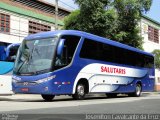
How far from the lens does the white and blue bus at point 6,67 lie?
22.0 metres

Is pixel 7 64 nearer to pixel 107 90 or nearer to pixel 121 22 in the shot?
pixel 107 90

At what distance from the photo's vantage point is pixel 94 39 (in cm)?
2200

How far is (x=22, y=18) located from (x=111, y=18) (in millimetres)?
Result: 12315

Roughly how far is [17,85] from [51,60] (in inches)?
85.2

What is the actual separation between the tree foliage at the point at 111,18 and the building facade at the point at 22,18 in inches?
291

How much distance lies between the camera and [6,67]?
22.4 m

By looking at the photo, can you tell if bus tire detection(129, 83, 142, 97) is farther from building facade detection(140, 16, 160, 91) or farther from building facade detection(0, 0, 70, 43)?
building facade detection(140, 16, 160, 91)

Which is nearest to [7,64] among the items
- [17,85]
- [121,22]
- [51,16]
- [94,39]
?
[17,85]

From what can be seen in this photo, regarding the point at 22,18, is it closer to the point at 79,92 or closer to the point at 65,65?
the point at 79,92

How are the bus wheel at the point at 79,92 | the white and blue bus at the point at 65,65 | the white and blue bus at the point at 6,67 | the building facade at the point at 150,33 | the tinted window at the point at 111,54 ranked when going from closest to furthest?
1. the white and blue bus at the point at 65,65
2. the bus wheel at the point at 79,92
3. the tinted window at the point at 111,54
4. the white and blue bus at the point at 6,67
5. the building facade at the point at 150,33

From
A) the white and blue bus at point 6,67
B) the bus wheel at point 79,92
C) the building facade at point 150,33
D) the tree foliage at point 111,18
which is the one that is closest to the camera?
the bus wheel at point 79,92

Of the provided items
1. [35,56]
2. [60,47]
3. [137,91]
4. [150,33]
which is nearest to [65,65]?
[60,47]

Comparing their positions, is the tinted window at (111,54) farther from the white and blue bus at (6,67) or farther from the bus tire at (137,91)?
the white and blue bus at (6,67)

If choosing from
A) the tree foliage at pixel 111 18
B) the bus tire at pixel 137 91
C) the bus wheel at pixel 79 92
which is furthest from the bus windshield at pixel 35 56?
the tree foliage at pixel 111 18
